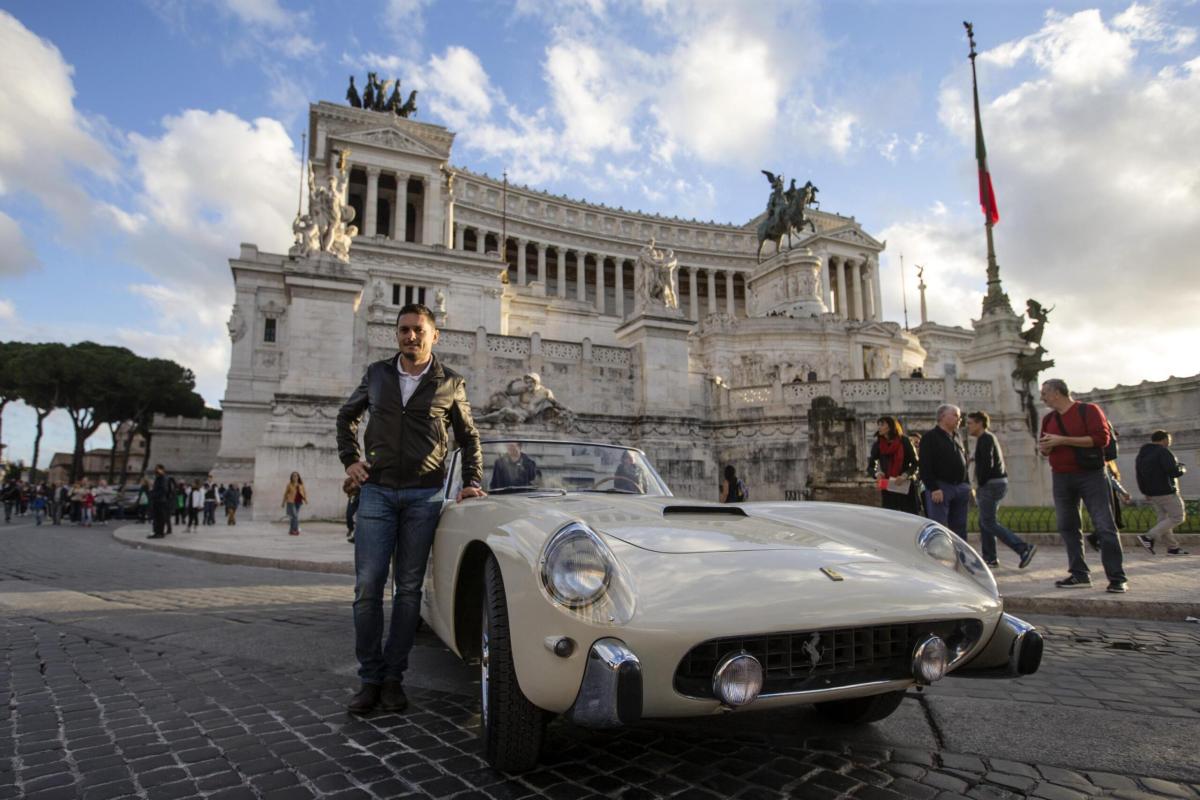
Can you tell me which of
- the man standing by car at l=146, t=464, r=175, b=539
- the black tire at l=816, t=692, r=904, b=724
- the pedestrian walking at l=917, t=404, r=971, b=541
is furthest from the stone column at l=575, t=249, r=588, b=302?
the black tire at l=816, t=692, r=904, b=724

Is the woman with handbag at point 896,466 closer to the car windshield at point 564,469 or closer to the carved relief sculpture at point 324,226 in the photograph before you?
the car windshield at point 564,469

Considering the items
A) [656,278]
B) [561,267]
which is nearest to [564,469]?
[656,278]

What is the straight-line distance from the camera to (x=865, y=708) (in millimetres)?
2822

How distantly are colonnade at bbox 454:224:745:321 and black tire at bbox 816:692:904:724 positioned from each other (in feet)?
202

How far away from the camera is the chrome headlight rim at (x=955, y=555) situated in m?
2.67

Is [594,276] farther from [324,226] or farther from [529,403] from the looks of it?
[529,403]

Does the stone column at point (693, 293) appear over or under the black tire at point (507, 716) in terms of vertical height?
over

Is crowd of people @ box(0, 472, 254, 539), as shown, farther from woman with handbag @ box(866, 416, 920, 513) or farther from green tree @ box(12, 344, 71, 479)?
green tree @ box(12, 344, 71, 479)

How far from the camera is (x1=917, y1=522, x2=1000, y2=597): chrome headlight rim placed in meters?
2.67

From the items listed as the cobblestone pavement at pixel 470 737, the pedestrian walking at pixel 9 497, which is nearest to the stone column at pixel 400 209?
the pedestrian walking at pixel 9 497

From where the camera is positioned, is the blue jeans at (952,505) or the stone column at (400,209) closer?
the blue jeans at (952,505)

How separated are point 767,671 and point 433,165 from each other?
5701cm

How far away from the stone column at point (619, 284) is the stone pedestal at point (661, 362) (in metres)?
48.3

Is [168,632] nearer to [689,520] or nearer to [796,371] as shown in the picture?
[689,520]
